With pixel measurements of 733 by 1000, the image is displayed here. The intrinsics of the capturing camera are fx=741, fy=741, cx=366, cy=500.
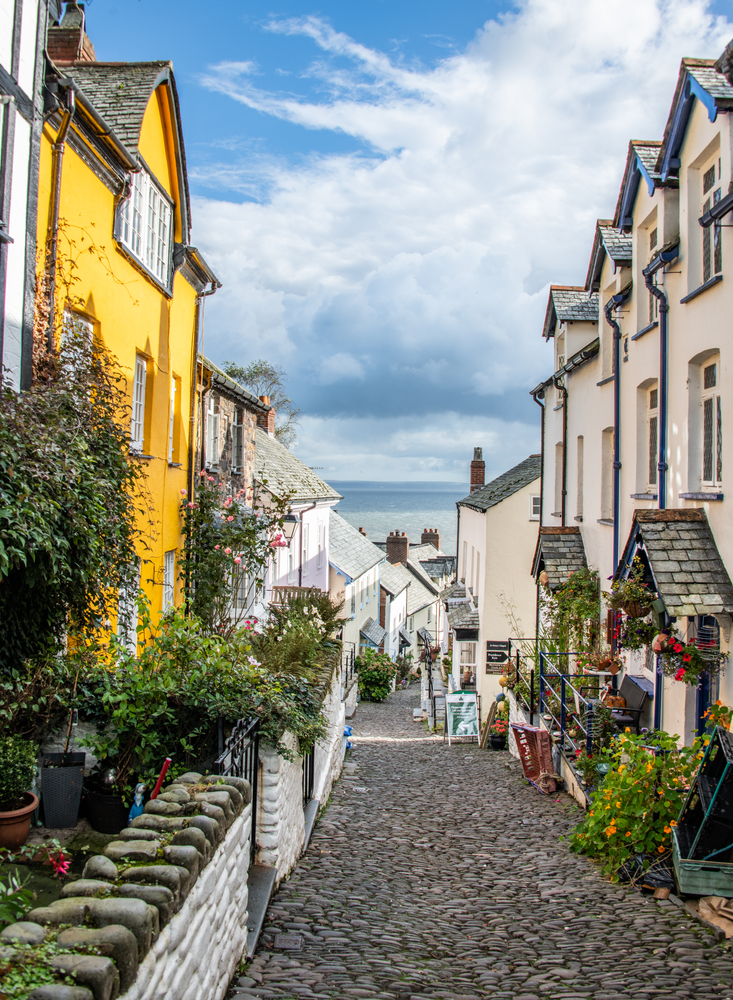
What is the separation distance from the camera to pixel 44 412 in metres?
6.41

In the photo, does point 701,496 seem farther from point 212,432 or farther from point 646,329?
point 212,432

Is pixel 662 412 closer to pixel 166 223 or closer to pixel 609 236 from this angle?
pixel 609 236

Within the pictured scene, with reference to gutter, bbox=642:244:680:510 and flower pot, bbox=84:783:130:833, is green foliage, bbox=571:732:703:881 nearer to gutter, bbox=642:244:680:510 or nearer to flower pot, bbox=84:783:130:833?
gutter, bbox=642:244:680:510

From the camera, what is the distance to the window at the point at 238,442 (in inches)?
733

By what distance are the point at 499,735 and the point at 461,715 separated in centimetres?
190

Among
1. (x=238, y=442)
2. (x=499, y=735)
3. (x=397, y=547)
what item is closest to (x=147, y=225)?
(x=238, y=442)

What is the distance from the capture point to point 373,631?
40.3 meters

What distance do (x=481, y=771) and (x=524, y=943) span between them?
981 centimetres

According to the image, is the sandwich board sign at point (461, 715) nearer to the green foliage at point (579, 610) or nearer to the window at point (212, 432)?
the green foliage at point (579, 610)

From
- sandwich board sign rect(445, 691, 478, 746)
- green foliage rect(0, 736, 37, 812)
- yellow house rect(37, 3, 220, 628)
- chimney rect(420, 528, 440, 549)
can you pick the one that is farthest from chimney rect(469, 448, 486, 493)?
chimney rect(420, 528, 440, 549)

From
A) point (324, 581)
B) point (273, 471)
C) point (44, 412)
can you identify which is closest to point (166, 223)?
point (44, 412)

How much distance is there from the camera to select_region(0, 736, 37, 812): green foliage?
6043 mm

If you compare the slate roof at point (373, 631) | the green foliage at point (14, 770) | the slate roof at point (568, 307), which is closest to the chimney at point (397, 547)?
the slate roof at point (373, 631)

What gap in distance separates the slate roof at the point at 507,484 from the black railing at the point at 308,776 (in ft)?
52.6
